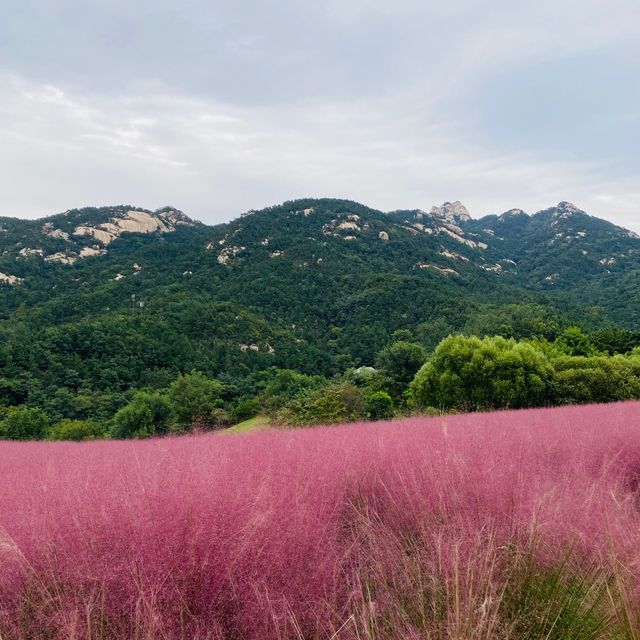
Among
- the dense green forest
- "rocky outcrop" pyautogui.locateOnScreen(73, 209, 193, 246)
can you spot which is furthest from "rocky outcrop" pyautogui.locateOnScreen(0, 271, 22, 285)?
"rocky outcrop" pyautogui.locateOnScreen(73, 209, 193, 246)

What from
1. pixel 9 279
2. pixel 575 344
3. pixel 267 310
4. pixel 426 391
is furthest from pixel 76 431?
pixel 9 279

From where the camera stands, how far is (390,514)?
2.82 meters

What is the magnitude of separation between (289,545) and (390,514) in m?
1.06

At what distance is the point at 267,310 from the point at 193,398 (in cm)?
3553

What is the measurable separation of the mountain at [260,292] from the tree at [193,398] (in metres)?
8.09

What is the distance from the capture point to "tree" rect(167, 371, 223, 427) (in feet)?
133

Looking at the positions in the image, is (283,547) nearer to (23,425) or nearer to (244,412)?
(244,412)

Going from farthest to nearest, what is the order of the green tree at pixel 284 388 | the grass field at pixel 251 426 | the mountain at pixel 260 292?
the mountain at pixel 260 292, the green tree at pixel 284 388, the grass field at pixel 251 426

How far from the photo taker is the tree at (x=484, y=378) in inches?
869

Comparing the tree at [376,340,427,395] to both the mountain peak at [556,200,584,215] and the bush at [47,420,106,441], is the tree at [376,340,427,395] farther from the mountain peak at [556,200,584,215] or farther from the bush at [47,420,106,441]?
the mountain peak at [556,200,584,215]

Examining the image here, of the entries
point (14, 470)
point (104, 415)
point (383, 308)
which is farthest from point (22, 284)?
point (14, 470)

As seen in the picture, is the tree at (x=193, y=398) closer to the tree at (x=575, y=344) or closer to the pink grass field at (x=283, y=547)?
the tree at (x=575, y=344)

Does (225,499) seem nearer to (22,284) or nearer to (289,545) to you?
(289,545)

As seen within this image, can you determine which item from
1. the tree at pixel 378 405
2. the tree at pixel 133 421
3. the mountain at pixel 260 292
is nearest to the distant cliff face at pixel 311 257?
the mountain at pixel 260 292
